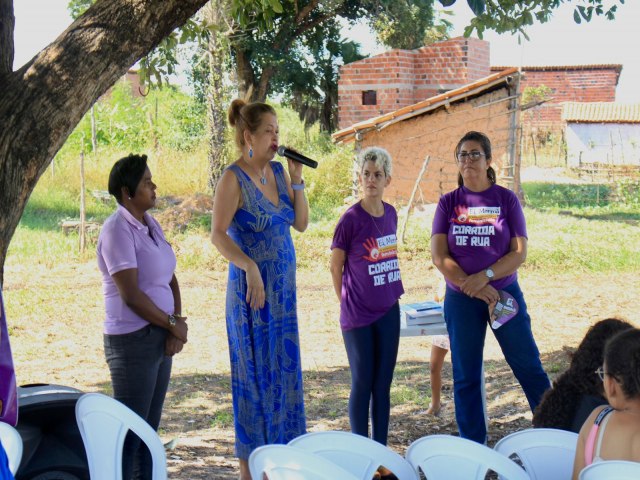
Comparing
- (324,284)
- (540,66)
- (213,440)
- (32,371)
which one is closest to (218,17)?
(324,284)

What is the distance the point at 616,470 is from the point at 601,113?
33772 millimetres

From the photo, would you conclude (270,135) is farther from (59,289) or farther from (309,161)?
(59,289)

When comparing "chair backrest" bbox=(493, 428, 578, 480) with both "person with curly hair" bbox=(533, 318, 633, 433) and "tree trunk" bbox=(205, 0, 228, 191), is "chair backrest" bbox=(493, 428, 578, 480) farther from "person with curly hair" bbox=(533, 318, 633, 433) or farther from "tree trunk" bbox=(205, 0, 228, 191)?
"tree trunk" bbox=(205, 0, 228, 191)

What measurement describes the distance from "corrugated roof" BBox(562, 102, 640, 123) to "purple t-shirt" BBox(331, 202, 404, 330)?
29.9 metres

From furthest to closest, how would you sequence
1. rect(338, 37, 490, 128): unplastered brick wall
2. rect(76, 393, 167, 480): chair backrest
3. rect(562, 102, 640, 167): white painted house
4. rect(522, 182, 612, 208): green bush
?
rect(562, 102, 640, 167): white painted house, rect(522, 182, 612, 208): green bush, rect(338, 37, 490, 128): unplastered brick wall, rect(76, 393, 167, 480): chair backrest

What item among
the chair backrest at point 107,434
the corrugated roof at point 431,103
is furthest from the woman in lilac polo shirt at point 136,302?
the corrugated roof at point 431,103

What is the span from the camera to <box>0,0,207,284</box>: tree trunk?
3713 mm

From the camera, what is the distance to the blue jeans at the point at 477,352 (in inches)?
193

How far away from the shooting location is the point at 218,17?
18156 millimetres

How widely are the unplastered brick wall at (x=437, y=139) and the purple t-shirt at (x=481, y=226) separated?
1056 cm

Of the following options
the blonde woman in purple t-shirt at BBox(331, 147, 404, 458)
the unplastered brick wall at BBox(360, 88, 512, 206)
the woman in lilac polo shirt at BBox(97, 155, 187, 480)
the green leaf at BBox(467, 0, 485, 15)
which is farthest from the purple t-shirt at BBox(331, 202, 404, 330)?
the unplastered brick wall at BBox(360, 88, 512, 206)

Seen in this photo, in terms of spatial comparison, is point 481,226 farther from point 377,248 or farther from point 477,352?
point 477,352

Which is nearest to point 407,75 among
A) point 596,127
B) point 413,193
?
point 413,193

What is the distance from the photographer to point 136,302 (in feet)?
13.1
